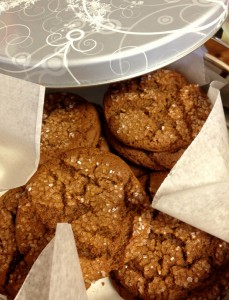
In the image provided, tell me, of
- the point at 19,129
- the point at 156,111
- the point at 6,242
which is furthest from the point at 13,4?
the point at 6,242

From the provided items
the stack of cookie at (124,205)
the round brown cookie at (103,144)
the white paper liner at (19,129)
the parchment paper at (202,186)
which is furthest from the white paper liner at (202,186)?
the round brown cookie at (103,144)

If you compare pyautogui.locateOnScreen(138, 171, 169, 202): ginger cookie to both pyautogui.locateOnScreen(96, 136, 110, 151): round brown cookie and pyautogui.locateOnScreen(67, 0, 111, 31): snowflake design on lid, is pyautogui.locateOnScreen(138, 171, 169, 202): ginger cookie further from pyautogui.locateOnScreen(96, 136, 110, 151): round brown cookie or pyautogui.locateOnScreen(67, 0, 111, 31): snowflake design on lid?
pyautogui.locateOnScreen(67, 0, 111, 31): snowflake design on lid

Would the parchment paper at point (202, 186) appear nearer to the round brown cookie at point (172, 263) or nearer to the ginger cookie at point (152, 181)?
the round brown cookie at point (172, 263)

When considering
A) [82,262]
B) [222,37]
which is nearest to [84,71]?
[82,262]

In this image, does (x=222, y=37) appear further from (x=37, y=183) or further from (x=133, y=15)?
(x=37, y=183)

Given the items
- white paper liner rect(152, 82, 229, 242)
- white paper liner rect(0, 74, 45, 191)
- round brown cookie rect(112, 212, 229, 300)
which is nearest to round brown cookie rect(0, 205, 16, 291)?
white paper liner rect(0, 74, 45, 191)
